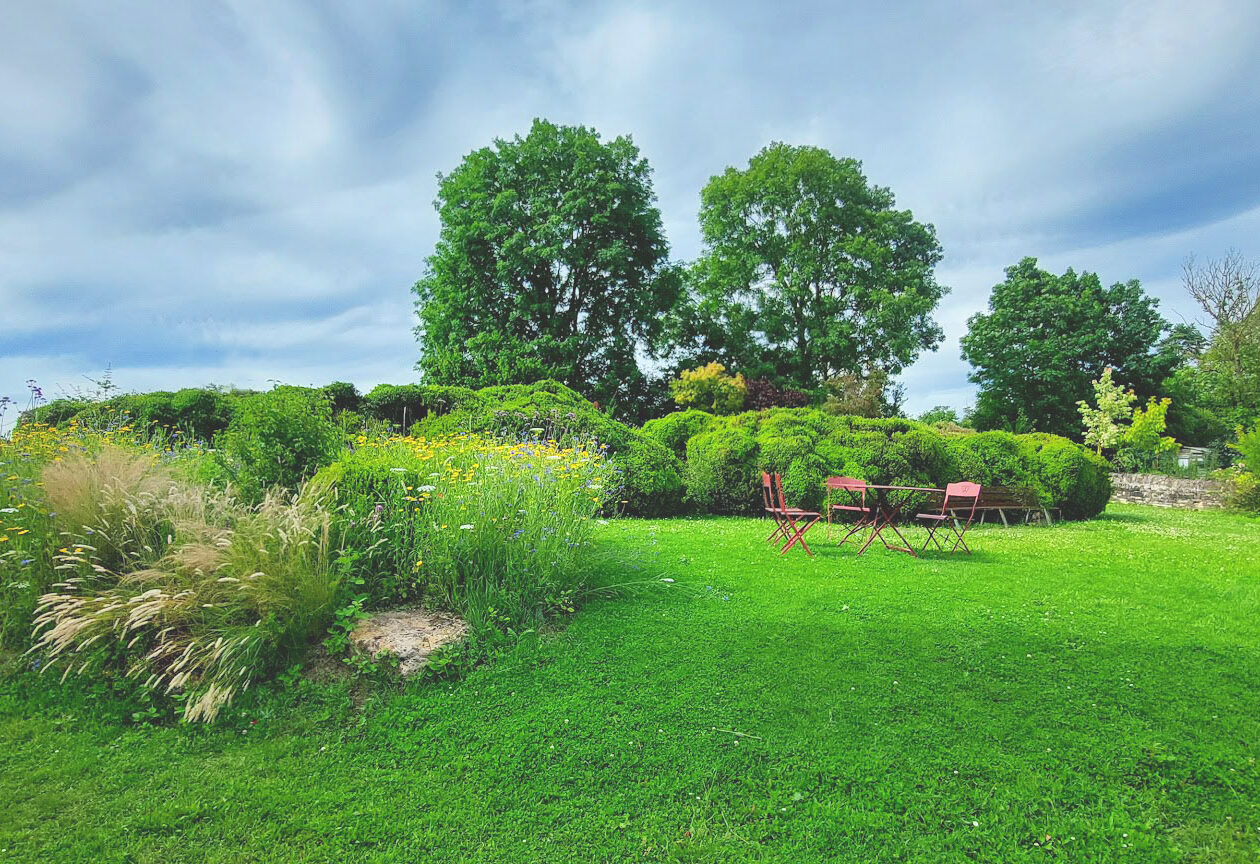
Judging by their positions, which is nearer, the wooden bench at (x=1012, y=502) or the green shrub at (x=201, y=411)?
the wooden bench at (x=1012, y=502)

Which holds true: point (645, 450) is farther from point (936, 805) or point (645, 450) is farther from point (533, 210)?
point (533, 210)

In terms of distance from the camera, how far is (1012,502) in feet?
32.3

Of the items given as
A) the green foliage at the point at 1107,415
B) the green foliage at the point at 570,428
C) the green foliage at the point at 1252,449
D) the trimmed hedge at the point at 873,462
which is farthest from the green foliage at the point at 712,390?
the green foliage at the point at 1107,415

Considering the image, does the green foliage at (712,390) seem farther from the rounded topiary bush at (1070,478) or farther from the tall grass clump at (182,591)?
the tall grass clump at (182,591)

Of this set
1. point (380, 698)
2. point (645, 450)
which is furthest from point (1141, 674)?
point (645, 450)

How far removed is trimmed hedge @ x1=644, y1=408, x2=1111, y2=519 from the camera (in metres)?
10.1

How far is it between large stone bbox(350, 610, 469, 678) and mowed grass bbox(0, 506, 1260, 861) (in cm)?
22

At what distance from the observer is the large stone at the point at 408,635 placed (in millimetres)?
3508

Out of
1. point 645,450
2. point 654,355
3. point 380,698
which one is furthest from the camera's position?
point 654,355

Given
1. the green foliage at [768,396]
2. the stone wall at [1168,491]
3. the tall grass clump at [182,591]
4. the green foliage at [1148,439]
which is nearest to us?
the tall grass clump at [182,591]

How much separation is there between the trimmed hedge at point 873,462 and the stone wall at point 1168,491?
3392 millimetres

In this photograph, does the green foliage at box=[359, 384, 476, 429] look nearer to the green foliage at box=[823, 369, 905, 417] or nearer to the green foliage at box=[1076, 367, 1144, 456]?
the green foliage at box=[823, 369, 905, 417]

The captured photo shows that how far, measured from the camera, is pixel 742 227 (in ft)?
89.7

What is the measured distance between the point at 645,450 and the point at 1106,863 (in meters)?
8.26
